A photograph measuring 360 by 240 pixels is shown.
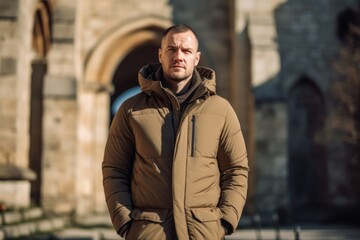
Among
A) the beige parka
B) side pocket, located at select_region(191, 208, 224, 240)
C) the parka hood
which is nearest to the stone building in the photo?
the parka hood

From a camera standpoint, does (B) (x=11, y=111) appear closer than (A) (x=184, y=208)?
No

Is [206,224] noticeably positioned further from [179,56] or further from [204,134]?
[179,56]

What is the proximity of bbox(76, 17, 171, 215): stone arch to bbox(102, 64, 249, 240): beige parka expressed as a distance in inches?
440

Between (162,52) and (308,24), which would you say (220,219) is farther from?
(308,24)

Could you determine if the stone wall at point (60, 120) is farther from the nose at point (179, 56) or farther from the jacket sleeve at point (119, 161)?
the nose at point (179, 56)

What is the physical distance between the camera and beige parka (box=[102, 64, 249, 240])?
229cm

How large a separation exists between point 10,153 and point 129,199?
291 inches

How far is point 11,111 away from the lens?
933 centimetres

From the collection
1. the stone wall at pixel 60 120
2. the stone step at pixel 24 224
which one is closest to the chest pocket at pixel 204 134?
the stone step at pixel 24 224

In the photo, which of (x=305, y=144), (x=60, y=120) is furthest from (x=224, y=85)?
(x=60, y=120)

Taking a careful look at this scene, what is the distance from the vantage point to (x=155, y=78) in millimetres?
2572

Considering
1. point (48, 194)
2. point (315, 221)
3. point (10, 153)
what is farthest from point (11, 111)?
point (315, 221)

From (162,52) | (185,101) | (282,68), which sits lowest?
(185,101)

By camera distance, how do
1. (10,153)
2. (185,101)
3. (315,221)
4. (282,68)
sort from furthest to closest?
(282,68), (315,221), (10,153), (185,101)
